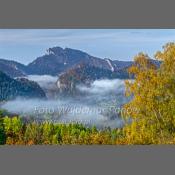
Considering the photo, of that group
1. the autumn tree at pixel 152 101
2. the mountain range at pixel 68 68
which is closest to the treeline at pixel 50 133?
the autumn tree at pixel 152 101

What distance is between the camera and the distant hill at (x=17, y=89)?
3784 cm

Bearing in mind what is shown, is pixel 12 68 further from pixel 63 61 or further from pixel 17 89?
pixel 63 61

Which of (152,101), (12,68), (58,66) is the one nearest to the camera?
(152,101)

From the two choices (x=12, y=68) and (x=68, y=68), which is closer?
(x=12, y=68)

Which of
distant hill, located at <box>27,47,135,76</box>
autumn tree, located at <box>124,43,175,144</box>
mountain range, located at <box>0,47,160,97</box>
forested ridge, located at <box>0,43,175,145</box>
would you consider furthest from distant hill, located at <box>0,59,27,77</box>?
autumn tree, located at <box>124,43,175,144</box>

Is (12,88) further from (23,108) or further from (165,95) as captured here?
(165,95)

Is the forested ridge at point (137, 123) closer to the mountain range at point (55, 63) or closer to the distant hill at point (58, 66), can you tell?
the distant hill at point (58, 66)

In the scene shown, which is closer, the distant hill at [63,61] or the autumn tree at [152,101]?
the autumn tree at [152,101]

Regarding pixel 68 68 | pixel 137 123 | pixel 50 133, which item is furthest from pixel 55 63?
pixel 137 123

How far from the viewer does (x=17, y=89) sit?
1491 inches

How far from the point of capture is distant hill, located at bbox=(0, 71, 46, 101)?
37.8 metres

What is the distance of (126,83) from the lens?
37.8m

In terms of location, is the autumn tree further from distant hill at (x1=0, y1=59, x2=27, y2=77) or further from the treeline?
distant hill at (x1=0, y1=59, x2=27, y2=77)

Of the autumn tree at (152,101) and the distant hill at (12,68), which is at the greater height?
the distant hill at (12,68)
